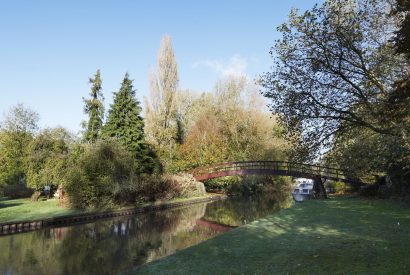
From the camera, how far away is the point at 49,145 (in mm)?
33031

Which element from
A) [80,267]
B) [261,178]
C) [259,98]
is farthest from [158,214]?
[259,98]

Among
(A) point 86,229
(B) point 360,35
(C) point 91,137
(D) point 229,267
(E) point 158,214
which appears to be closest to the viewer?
(D) point 229,267

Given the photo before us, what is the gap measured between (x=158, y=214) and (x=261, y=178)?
882 inches

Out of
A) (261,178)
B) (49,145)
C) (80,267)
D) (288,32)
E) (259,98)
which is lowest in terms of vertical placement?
(80,267)

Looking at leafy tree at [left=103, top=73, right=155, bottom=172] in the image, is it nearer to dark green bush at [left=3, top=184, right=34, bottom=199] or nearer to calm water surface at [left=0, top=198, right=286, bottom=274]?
calm water surface at [left=0, top=198, right=286, bottom=274]

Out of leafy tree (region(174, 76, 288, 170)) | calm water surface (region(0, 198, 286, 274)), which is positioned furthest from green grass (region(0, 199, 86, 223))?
leafy tree (region(174, 76, 288, 170))

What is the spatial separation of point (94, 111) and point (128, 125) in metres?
5.69

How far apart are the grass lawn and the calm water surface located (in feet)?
11.0

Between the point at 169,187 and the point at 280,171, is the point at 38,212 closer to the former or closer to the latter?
the point at 169,187

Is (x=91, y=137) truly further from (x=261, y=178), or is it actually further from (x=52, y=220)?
(x=261, y=178)

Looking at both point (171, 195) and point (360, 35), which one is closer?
point (360, 35)

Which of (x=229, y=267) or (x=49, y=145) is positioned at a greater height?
(x=49, y=145)

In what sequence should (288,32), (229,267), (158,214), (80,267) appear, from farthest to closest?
(158,214) < (288,32) < (80,267) < (229,267)

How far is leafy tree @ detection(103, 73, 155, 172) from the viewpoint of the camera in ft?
108
